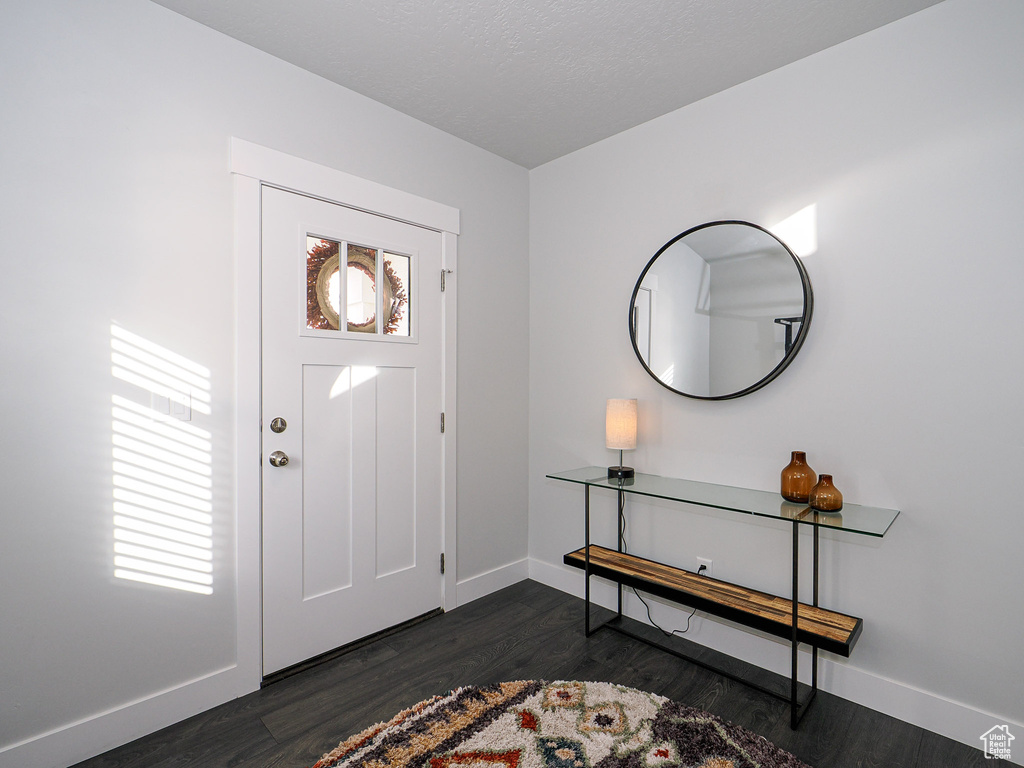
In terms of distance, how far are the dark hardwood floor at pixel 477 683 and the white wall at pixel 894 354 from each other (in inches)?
7.1

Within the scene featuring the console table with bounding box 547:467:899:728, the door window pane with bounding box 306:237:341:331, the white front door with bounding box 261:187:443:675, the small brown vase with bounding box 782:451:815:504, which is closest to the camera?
the console table with bounding box 547:467:899:728

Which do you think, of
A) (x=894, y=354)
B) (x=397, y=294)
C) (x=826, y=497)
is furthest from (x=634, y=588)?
(x=397, y=294)

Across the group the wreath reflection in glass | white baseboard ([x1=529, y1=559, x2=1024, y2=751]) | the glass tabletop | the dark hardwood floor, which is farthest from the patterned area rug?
the wreath reflection in glass

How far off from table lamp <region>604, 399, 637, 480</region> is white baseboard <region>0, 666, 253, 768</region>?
73.1 inches

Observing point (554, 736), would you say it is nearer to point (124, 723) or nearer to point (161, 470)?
point (124, 723)

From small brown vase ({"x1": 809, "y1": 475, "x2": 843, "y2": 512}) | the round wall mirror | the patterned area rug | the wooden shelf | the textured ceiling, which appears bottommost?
the patterned area rug

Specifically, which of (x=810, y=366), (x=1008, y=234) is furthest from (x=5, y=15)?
(x=1008, y=234)

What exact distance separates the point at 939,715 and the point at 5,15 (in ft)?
12.7

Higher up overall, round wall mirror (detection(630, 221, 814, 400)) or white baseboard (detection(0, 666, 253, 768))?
round wall mirror (detection(630, 221, 814, 400))

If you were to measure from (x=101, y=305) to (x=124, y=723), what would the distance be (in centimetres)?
144

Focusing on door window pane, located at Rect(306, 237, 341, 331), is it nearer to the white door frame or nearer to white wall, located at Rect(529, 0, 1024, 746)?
the white door frame

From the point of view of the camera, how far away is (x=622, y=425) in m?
2.54

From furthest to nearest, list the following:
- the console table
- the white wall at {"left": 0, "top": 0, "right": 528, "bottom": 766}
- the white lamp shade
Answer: the white lamp shade → the console table → the white wall at {"left": 0, "top": 0, "right": 528, "bottom": 766}

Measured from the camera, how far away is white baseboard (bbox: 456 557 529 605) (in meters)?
2.87
